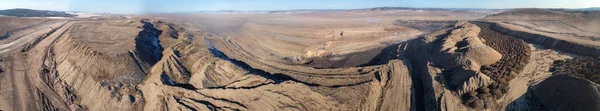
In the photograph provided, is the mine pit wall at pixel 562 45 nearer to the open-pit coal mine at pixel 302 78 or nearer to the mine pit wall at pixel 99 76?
the open-pit coal mine at pixel 302 78

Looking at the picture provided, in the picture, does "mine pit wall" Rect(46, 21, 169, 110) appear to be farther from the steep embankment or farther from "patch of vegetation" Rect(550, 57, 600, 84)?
"patch of vegetation" Rect(550, 57, 600, 84)

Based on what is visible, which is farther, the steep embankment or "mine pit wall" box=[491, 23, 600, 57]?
"mine pit wall" box=[491, 23, 600, 57]

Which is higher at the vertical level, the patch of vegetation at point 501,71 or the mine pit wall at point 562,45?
the mine pit wall at point 562,45

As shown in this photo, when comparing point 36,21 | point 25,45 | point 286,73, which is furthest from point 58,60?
point 36,21

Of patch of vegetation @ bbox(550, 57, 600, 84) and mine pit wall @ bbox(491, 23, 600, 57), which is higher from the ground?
mine pit wall @ bbox(491, 23, 600, 57)

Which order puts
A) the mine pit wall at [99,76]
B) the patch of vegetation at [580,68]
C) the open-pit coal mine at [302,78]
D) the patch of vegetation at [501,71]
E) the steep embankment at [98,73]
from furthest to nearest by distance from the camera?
the steep embankment at [98,73] → the mine pit wall at [99,76] → the patch of vegetation at [580,68] → the patch of vegetation at [501,71] → the open-pit coal mine at [302,78]

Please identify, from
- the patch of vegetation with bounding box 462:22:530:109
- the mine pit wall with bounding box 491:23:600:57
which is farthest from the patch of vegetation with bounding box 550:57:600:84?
the mine pit wall with bounding box 491:23:600:57

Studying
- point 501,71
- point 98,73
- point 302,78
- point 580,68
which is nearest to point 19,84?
point 98,73

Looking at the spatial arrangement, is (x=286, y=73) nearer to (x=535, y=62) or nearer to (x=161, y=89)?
(x=161, y=89)

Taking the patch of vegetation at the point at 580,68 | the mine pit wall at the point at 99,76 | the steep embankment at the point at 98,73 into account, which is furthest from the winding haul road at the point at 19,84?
the patch of vegetation at the point at 580,68
